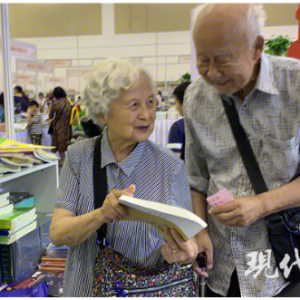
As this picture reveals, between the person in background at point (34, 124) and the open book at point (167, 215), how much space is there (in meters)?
6.25

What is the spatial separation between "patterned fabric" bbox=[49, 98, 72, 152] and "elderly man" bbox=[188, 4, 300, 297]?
6.10 m

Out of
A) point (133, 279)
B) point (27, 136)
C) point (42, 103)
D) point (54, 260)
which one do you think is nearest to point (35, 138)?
point (27, 136)

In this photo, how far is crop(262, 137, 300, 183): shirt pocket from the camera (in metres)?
1.05

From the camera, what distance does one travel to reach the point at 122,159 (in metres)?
1.21

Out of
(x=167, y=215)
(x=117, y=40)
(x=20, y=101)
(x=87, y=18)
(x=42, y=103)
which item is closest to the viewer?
(x=167, y=215)

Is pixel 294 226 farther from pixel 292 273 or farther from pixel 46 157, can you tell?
pixel 46 157

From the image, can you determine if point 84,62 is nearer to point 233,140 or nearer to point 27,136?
point 27,136

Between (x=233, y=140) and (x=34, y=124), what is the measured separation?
621 cm

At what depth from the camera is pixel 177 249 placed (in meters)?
1.02

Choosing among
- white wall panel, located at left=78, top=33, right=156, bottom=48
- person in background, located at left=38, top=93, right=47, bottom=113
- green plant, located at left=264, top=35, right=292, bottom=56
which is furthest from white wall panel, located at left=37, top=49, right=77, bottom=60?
green plant, located at left=264, top=35, right=292, bottom=56

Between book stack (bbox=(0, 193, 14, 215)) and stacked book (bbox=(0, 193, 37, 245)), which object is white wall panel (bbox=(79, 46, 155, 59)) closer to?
stacked book (bbox=(0, 193, 37, 245))

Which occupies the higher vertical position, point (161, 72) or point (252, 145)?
point (161, 72)

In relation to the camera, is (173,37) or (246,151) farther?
(173,37)

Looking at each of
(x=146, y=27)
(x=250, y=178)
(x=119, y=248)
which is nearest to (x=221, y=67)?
(x=250, y=178)
